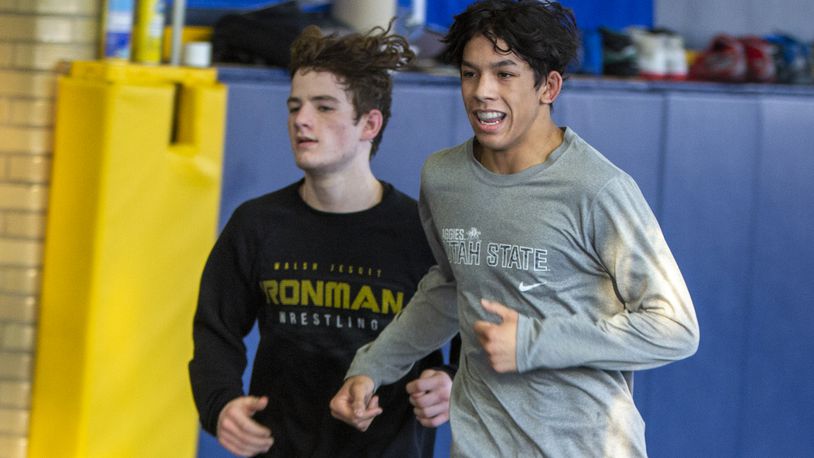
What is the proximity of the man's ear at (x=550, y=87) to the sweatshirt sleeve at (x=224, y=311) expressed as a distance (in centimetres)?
89

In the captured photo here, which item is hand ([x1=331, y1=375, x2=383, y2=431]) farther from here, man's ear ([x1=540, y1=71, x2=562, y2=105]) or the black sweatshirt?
man's ear ([x1=540, y1=71, x2=562, y2=105])

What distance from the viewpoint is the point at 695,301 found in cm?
480

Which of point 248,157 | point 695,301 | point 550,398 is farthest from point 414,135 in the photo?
point 550,398

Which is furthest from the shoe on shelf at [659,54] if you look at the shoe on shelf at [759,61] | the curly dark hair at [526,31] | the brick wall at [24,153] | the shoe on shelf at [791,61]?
the curly dark hair at [526,31]

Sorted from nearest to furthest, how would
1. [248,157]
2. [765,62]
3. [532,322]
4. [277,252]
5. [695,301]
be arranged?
1. [532,322]
2. [277,252]
3. [248,157]
4. [695,301]
5. [765,62]

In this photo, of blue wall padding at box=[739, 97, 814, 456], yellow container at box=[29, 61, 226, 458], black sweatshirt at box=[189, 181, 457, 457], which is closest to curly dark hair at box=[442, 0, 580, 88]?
black sweatshirt at box=[189, 181, 457, 457]

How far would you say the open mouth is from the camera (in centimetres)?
256

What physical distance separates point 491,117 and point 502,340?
46cm

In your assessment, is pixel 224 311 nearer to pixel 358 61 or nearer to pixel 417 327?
pixel 417 327

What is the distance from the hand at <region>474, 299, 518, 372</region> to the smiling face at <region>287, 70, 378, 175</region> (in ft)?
2.94

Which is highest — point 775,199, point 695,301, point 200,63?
point 200,63

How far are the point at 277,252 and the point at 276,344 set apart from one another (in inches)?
8.6

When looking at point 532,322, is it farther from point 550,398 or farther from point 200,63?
point 200,63

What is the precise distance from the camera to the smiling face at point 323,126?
3143 mm
